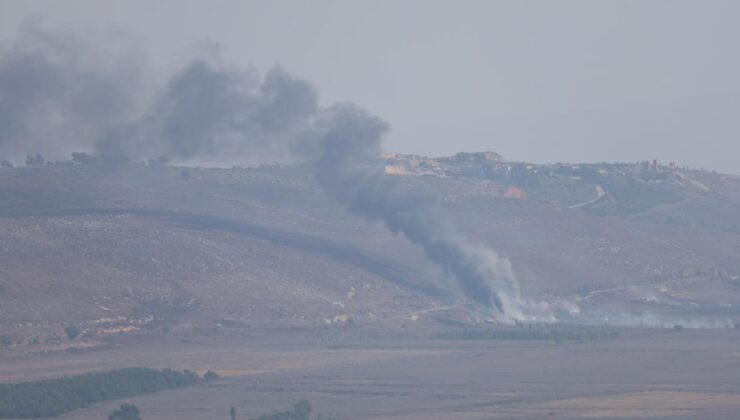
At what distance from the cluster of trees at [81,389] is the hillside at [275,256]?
1729 centimetres

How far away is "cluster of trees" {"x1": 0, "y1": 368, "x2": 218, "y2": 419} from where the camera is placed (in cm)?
7312

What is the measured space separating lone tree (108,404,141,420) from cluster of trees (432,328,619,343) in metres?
38.7

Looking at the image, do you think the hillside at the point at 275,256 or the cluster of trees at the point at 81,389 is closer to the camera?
the cluster of trees at the point at 81,389

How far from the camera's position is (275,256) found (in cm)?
13400

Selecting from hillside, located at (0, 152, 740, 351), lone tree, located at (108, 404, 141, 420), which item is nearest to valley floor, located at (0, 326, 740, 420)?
lone tree, located at (108, 404, 141, 420)

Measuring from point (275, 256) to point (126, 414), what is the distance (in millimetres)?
65276

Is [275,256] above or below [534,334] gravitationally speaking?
above

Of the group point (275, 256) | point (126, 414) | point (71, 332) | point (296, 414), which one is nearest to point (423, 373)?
point (296, 414)

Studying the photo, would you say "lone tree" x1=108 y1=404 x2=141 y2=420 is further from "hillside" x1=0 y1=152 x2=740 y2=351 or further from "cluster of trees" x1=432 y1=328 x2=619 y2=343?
"cluster of trees" x1=432 y1=328 x2=619 y2=343

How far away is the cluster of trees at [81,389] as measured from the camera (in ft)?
240

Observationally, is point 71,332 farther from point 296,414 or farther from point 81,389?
point 296,414

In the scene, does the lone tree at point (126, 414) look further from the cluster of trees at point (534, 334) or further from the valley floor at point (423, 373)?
the cluster of trees at point (534, 334)

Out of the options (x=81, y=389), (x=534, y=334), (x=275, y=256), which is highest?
(x=275, y=256)

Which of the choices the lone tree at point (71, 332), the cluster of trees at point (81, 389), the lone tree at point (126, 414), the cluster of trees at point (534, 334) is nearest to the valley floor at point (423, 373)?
the cluster of trees at point (81, 389)
